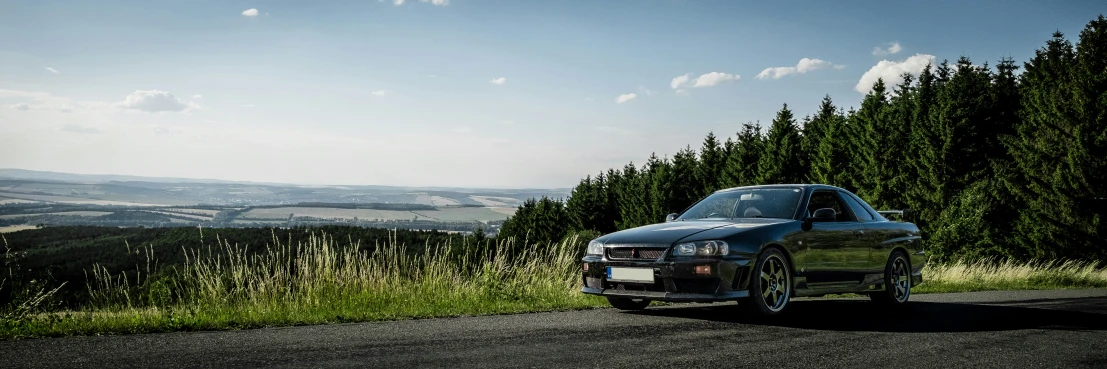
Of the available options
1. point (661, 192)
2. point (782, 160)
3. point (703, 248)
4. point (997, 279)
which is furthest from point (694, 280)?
point (661, 192)

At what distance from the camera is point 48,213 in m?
133

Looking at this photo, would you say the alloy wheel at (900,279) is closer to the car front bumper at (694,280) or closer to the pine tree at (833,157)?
Result: the car front bumper at (694,280)

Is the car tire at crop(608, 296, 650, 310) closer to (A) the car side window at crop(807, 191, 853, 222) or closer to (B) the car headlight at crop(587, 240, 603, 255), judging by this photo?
(B) the car headlight at crop(587, 240, 603, 255)

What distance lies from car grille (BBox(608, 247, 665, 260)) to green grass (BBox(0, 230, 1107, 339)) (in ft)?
4.94

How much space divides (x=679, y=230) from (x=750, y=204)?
1.44 metres

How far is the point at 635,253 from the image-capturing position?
8.00 meters

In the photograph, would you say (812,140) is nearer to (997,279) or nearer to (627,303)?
(997,279)

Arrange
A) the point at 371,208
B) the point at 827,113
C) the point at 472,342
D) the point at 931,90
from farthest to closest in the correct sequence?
1. the point at 371,208
2. the point at 827,113
3. the point at 931,90
4. the point at 472,342

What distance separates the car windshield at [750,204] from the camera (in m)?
8.90

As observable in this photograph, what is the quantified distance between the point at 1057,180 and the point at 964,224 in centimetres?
2194

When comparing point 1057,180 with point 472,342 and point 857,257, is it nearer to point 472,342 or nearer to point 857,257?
point 857,257

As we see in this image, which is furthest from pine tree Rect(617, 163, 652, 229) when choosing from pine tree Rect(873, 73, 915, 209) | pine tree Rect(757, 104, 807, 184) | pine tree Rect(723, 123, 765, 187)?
pine tree Rect(873, 73, 915, 209)

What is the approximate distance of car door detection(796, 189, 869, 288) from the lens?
27.8 ft

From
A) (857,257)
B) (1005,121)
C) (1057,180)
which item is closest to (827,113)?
(1005,121)
